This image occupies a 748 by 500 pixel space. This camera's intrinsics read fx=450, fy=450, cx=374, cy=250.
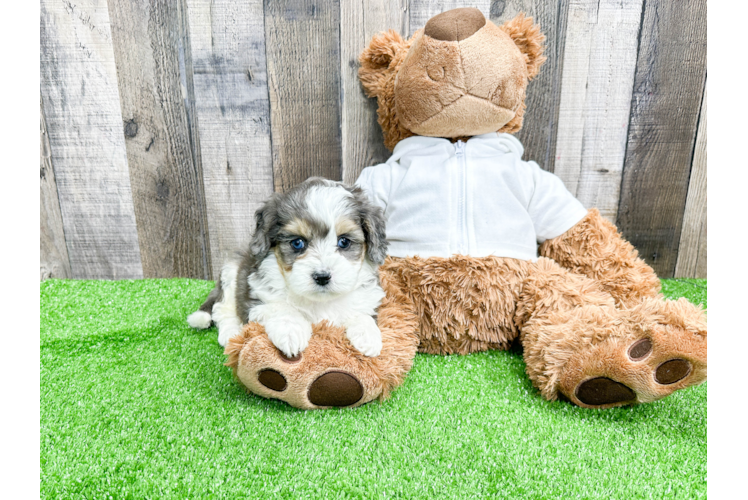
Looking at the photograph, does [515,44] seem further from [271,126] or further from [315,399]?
[315,399]

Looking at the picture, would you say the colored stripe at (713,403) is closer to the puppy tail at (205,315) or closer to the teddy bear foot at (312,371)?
the teddy bear foot at (312,371)

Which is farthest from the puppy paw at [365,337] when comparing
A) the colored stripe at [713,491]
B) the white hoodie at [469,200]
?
the colored stripe at [713,491]

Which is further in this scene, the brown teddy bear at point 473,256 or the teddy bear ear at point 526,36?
the teddy bear ear at point 526,36

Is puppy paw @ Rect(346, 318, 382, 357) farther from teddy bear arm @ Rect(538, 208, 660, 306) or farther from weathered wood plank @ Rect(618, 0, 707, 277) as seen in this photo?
weathered wood plank @ Rect(618, 0, 707, 277)

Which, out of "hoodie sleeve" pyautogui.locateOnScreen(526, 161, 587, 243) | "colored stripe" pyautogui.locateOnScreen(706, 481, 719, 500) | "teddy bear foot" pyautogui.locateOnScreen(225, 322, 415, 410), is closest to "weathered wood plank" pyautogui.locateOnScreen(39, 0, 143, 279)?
"teddy bear foot" pyautogui.locateOnScreen(225, 322, 415, 410)

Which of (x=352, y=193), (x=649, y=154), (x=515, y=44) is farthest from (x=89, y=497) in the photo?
(x=649, y=154)

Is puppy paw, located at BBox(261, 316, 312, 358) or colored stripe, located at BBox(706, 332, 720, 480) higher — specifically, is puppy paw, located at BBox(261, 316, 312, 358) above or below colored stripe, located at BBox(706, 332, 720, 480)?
below

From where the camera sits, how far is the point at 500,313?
2.04 metres

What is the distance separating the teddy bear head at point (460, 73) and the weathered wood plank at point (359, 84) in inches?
10.2

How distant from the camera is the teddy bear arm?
6.98ft

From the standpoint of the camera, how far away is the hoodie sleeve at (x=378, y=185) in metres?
2.25

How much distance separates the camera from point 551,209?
2.20 meters

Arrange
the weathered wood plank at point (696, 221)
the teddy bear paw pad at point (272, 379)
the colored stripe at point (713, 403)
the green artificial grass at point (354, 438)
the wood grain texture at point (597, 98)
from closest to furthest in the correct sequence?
the colored stripe at point (713, 403) < the green artificial grass at point (354, 438) < the teddy bear paw pad at point (272, 379) < the wood grain texture at point (597, 98) < the weathered wood plank at point (696, 221)

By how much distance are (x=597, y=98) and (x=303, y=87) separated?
66.2 inches
